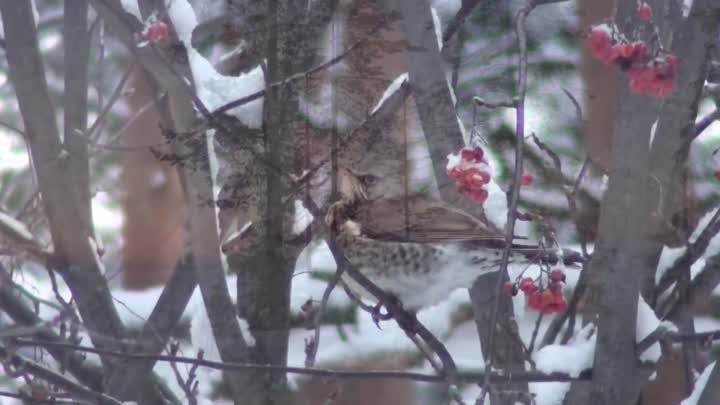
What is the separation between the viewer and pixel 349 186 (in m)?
1.03

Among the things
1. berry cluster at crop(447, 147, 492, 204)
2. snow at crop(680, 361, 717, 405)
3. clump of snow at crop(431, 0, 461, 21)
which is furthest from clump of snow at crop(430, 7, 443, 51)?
snow at crop(680, 361, 717, 405)

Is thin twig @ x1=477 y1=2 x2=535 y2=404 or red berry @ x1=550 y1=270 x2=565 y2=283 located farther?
red berry @ x1=550 y1=270 x2=565 y2=283

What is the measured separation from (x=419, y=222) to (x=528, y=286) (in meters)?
0.16

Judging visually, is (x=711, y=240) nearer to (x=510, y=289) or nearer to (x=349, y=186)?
(x=510, y=289)

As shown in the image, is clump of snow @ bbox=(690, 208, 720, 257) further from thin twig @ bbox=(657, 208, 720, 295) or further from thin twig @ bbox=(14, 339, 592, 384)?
thin twig @ bbox=(14, 339, 592, 384)

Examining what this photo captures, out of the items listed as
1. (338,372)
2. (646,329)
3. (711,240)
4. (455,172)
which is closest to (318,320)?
→ (338,372)

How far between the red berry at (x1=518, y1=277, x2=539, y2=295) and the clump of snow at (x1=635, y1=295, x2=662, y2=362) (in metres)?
0.13

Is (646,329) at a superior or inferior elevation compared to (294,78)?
inferior

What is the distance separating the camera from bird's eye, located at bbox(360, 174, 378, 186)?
103cm

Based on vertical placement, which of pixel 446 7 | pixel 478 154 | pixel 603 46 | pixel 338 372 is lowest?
pixel 338 372

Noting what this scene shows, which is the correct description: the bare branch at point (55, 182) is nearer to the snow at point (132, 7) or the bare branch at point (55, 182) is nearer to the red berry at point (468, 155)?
the snow at point (132, 7)

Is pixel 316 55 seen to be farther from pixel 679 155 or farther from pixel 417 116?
pixel 679 155

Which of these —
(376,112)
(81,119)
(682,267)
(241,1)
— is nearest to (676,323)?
(682,267)

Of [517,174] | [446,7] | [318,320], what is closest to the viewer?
[517,174]
